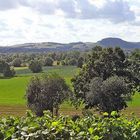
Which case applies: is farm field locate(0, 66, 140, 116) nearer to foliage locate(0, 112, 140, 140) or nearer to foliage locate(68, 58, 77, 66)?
foliage locate(0, 112, 140, 140)

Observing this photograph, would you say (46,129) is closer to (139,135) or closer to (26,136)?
(26,136)

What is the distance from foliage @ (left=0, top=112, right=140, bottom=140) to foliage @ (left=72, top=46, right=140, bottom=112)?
49836 millimetres

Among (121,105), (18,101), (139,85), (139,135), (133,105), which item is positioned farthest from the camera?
(18,101)

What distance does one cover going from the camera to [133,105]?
263 feet

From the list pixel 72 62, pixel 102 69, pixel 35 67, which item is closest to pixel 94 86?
pixel 102 69

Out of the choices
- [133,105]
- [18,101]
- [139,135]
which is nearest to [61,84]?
[133,105]

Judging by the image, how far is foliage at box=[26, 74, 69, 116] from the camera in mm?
58406

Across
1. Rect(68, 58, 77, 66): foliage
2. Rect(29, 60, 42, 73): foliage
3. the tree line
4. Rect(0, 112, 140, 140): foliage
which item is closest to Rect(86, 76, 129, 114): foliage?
the tree line

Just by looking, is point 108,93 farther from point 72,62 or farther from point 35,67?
point 72,62

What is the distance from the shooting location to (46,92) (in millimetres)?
58625

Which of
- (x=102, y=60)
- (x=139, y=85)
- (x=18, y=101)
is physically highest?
(x=102, y=60)

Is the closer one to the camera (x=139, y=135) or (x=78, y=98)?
(x=139, y=135)

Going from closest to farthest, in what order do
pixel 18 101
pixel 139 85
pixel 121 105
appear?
pixel 121 105 → pixel 139 85 → pixel 18 101

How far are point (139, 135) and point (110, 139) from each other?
116 cm
